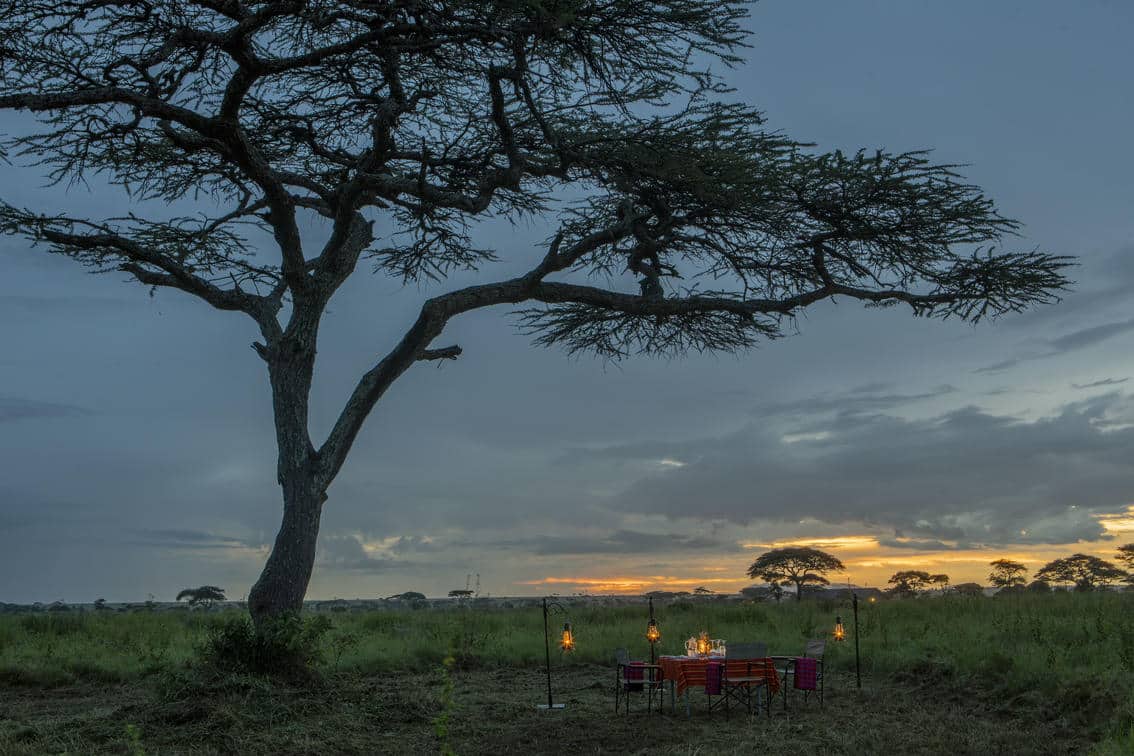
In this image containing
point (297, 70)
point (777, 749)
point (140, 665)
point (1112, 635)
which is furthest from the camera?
point (140, 665)

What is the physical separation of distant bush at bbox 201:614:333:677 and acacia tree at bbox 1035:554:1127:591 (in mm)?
46432

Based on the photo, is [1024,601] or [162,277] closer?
[162,277]

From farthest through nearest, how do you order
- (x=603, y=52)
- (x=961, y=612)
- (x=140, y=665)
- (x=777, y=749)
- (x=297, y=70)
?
(x=961, y=612) < (x=140, y=665) < (x=297, y=70) < (x=603, y=52) < (x=777, y=749)

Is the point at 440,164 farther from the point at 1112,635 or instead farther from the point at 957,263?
the point at 1112,635

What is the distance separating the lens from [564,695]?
13.7 metres

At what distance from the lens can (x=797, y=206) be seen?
1461 cm

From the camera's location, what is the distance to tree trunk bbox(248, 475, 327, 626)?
1255 cm

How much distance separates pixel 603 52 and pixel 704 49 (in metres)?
1.17

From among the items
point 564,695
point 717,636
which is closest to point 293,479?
point 564,695

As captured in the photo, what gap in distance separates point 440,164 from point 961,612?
13157 millimetres

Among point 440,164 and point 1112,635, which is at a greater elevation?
point 440,164

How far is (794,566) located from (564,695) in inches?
1472

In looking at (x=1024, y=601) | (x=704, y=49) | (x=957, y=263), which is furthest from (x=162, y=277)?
(x=1024, y=601)

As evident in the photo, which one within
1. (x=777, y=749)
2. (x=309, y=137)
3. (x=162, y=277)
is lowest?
(x=777, y=749)
